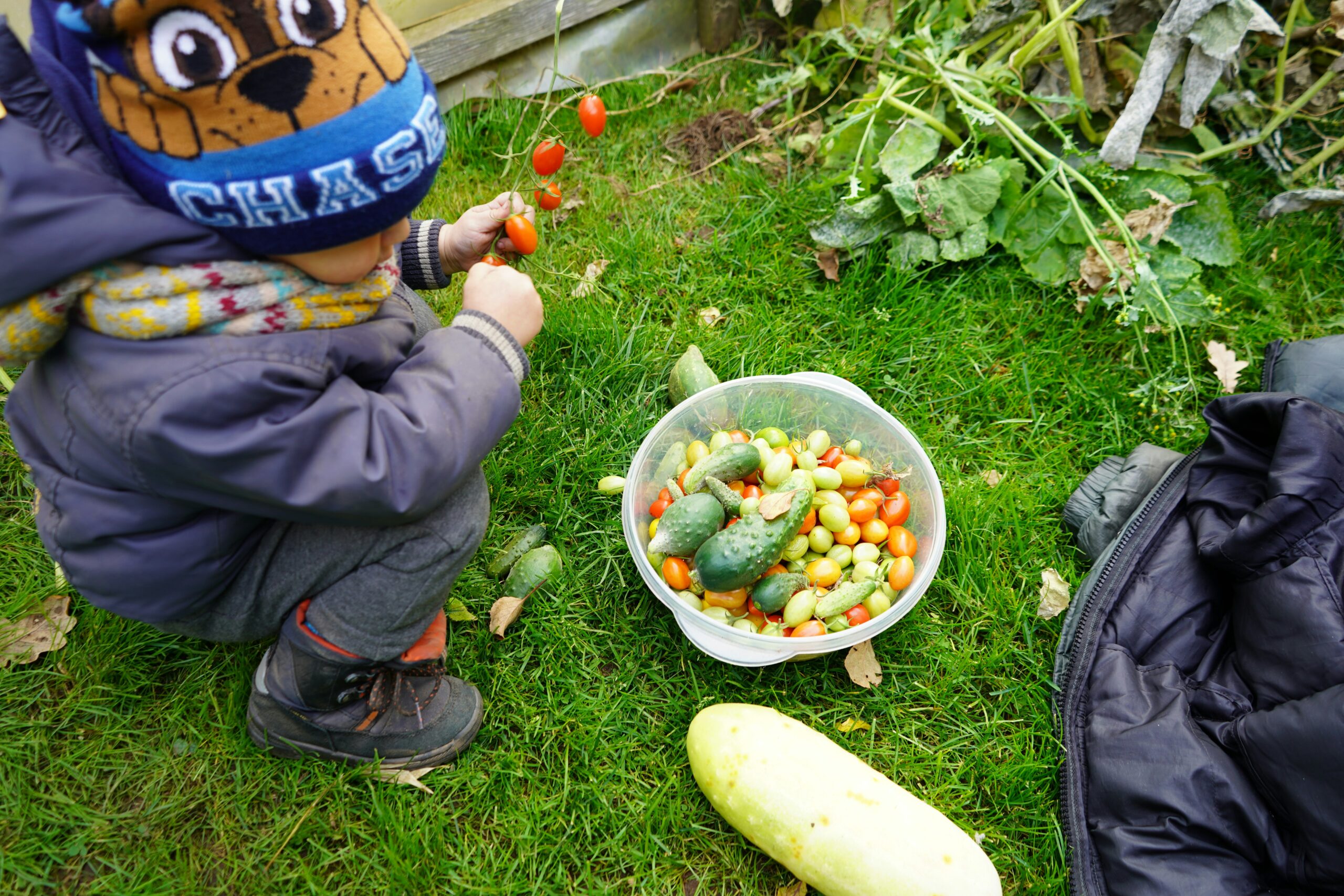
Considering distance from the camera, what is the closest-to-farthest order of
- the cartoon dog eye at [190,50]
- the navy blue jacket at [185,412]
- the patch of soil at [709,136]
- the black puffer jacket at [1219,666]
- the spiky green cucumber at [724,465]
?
the cartoon dog eye at [190,50] → the navy blue jacket at [185,412] → the black puffer jacket at [1219,666] → the spiky green cucumber at [724,465] → the patch of soil at [709,136]

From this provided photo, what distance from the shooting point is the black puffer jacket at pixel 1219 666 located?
184cm

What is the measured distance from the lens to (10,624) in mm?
2150

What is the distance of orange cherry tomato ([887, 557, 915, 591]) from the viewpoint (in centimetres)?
214

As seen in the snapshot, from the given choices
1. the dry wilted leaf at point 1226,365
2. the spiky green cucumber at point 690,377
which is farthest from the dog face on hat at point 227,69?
the dry wilted leaf at point 1226,365

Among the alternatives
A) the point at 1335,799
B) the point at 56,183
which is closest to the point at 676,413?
the point at 56,183

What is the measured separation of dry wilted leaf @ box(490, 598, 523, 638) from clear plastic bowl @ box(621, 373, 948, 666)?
0.35 m

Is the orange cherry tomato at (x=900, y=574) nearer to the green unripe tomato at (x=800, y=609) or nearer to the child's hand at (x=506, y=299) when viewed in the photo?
the green unripe tomato at (x=800, y=609)

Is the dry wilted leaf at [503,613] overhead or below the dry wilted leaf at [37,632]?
below

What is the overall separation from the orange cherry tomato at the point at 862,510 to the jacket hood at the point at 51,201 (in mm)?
1661

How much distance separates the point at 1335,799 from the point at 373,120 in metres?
2.32

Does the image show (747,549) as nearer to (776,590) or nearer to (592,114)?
(776,590)

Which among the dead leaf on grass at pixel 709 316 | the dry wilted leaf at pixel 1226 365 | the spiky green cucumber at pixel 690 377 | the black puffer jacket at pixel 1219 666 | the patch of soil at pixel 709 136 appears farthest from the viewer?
the patch of soil at pixel 709 136

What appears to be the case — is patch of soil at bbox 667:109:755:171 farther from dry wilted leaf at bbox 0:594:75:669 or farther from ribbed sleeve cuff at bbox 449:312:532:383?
dry wilted leaf at bbox 0:594:75:669

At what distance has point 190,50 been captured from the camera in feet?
3.83
